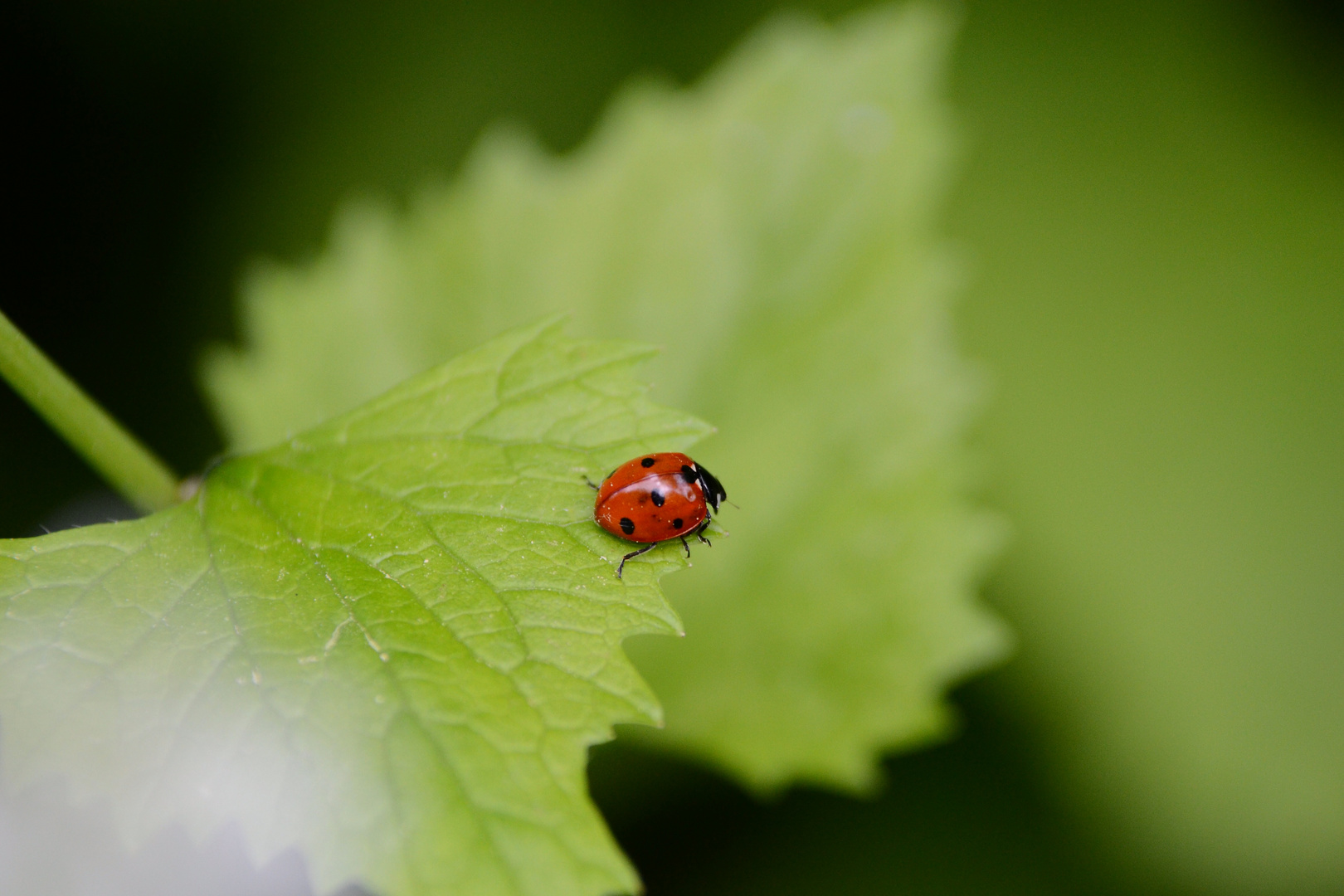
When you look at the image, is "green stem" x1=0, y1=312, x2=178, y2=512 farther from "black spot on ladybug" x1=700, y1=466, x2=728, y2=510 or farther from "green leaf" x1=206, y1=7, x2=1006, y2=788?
"green leaf" x1=206, y1=7, x2=1006, y2=788

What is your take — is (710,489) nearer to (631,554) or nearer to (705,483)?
(705,483)

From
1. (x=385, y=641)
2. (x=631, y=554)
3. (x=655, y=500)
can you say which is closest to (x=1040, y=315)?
(x=655, y=500)

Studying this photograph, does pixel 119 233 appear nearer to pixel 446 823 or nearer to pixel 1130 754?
pixel 446 823

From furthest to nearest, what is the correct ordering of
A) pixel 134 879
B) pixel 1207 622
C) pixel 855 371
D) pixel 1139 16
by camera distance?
pixel 1139 16 → pixel 1207 622 → pixel 855 371 → pixel 134 879

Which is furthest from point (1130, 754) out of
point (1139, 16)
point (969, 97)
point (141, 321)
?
point (141, 321)

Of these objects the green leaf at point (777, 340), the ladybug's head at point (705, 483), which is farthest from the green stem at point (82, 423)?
the green leaf at point (777, 340)

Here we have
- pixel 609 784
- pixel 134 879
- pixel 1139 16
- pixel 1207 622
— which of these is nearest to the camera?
pixel 134 879
